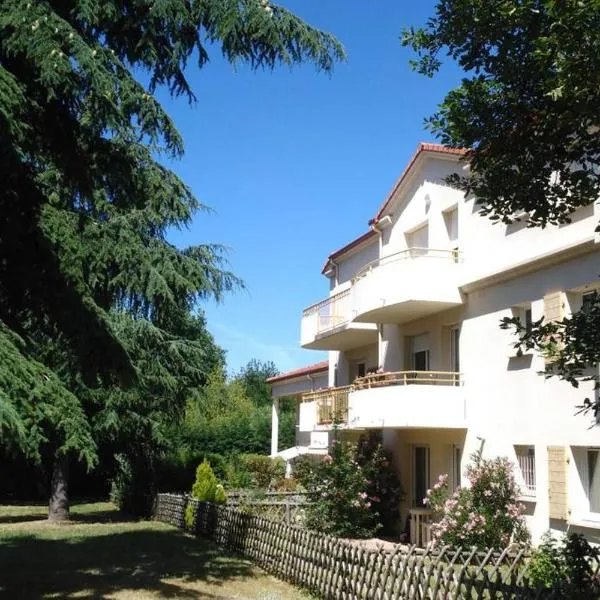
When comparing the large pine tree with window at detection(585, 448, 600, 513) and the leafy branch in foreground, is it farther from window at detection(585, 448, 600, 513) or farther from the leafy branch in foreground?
window at detection(585, 448, 600, 513)

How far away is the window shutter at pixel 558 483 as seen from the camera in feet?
44.1

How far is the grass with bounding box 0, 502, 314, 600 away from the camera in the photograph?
38.8 ft

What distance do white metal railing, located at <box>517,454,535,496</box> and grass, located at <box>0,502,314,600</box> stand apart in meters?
5.54

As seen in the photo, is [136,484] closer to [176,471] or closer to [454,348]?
[176,471]

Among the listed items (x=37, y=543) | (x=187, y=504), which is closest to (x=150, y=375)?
(x=187, y=504)

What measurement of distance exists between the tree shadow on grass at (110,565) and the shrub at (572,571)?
5.42 m

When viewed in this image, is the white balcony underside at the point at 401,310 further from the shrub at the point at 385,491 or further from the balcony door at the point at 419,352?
the shrub at the point at 385,491

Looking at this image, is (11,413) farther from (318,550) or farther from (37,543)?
(37,543)

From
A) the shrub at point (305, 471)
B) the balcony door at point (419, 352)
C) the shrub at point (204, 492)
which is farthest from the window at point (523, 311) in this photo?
the shrub at point (204, 492)

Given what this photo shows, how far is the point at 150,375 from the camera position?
2298 cm

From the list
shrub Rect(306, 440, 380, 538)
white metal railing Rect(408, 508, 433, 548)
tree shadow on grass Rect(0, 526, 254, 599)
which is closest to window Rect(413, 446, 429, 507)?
white metal railing Rect(408, 508, 433, 548)

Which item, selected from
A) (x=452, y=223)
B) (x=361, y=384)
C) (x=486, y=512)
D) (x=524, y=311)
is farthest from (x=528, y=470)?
(x=452, y=223)

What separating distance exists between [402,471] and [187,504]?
20.1ft

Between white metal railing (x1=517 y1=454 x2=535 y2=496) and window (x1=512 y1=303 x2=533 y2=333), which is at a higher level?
window (x1=512 y1=303 x2=533 y2=333)
